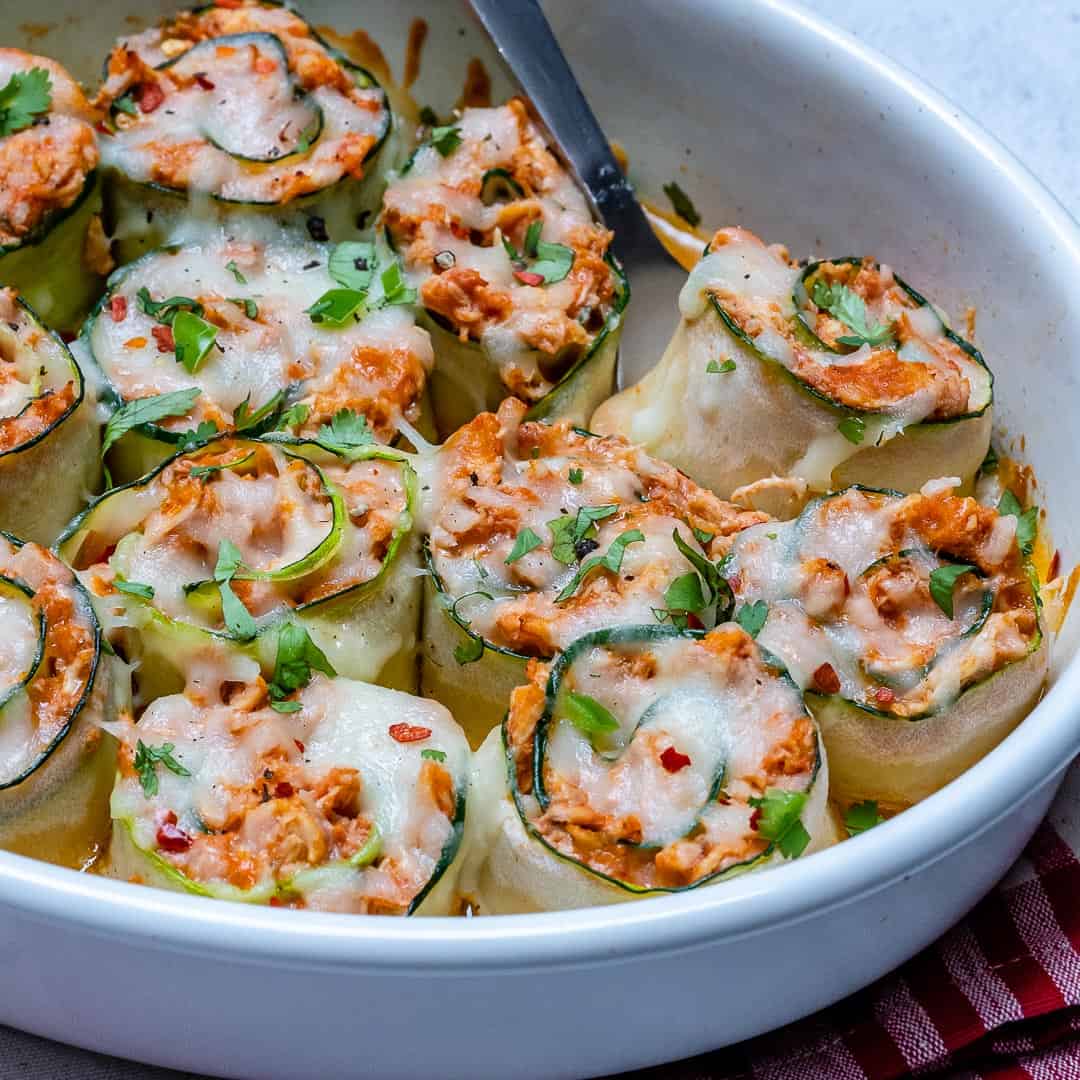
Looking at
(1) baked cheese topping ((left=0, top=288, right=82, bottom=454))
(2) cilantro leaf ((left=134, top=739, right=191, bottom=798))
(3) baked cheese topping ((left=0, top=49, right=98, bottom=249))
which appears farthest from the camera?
(3) baked cheese topping ((left=0, top=49, right=98, bottom=249))

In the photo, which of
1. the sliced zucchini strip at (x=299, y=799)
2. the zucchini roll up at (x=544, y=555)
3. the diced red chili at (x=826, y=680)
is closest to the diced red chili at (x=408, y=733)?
the sliced zucchini strip at (x=299, y=799)

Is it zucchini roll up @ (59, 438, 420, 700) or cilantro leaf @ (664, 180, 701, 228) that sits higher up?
cilantro leaf @ (664, 180, 701, 228)

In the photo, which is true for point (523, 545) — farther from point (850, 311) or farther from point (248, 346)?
point (850, 311)

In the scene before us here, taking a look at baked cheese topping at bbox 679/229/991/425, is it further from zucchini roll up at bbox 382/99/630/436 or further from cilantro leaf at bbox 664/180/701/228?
cilantro leaf at bbox 664/180/701/228

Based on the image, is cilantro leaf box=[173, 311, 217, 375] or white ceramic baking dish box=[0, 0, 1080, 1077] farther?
cilantro leaf box=[173, 311, 217, 375]

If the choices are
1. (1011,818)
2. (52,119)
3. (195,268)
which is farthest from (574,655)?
(52,119)

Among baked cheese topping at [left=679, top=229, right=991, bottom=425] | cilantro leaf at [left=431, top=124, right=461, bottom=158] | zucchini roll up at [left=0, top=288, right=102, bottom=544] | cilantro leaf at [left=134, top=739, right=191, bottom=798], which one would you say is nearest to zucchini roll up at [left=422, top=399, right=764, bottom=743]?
baked cheese topping at [left=679, top=229, right=991, bottom=425]

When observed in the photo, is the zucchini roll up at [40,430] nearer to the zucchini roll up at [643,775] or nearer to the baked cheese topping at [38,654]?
the baked cheese topping at [38,654]
